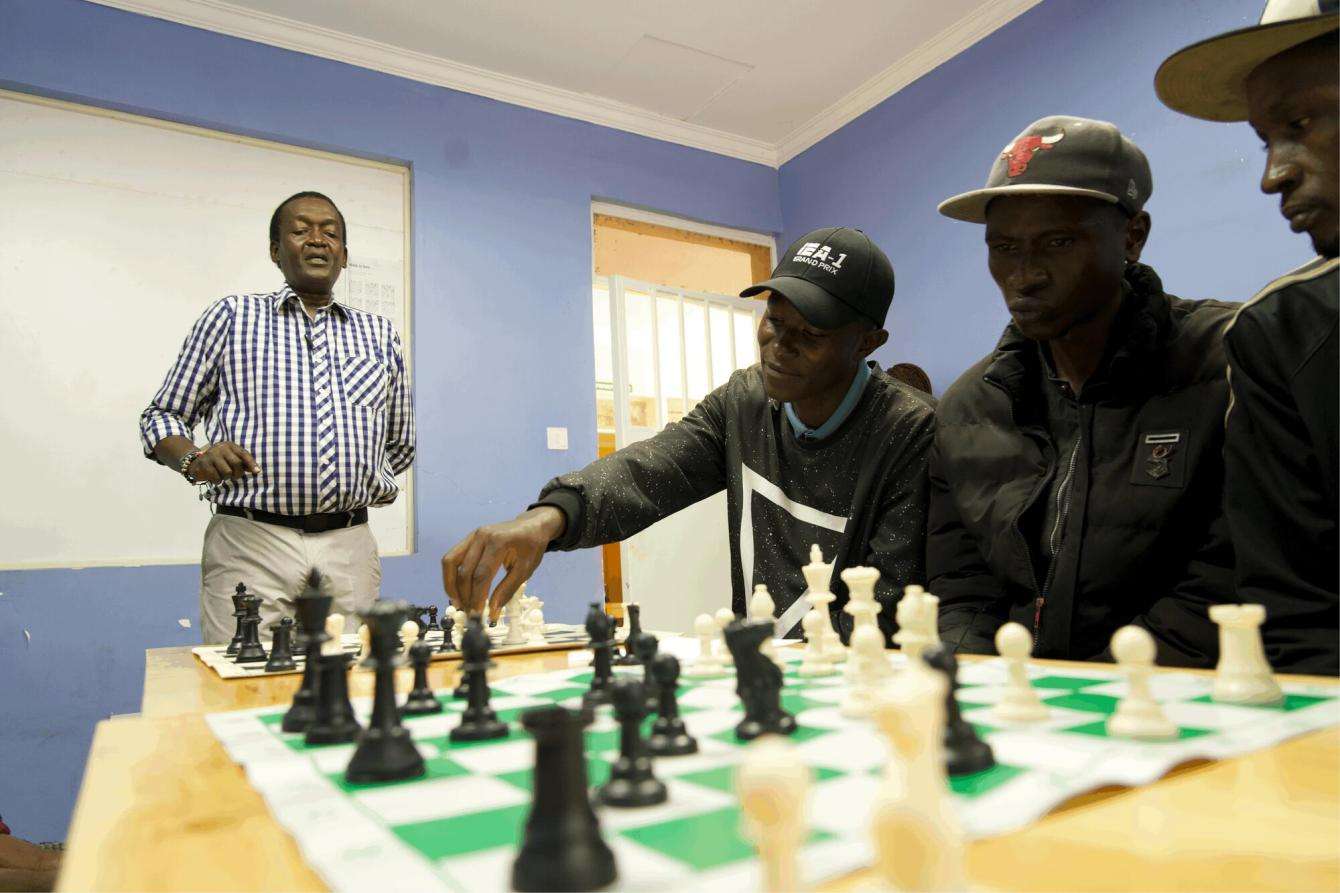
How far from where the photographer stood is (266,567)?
2.59 meters

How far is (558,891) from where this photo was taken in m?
0.47

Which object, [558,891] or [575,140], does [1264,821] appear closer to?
[558,891]

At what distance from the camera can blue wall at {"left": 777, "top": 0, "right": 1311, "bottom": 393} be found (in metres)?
3.52

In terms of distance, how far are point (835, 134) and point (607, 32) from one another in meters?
1.74

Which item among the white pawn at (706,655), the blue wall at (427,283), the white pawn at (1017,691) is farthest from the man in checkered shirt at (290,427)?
the white pawn at (1017,691)

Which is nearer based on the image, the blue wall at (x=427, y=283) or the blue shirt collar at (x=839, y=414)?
the blue shirt collar at (x=839, y=414)

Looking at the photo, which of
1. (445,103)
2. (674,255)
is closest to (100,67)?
(445,103)

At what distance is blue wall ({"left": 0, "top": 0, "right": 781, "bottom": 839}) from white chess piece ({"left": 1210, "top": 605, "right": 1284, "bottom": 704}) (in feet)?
12.9

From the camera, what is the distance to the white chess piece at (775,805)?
0.39m

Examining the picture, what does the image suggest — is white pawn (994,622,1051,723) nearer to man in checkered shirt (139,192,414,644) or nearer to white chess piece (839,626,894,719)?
white chess piece (839,626,894,719)

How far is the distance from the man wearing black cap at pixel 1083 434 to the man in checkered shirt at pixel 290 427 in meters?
1.86

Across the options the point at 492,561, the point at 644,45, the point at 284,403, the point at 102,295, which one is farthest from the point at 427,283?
the point at 492,561

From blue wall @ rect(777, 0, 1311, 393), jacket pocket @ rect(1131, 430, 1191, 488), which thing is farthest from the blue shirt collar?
blue wall @ rect(777, 0, 1311, 393)

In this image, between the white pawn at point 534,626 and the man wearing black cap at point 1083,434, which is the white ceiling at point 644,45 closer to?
the man wearing black cap at point 1083,434
